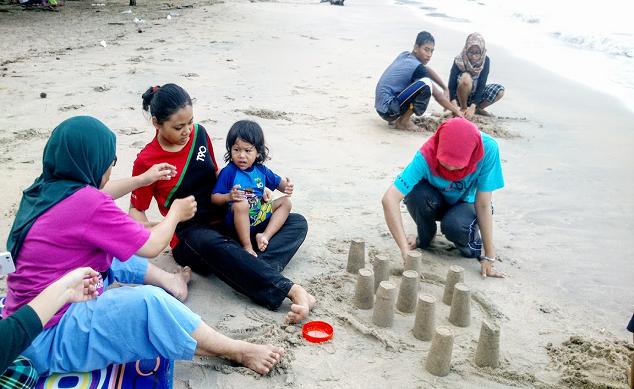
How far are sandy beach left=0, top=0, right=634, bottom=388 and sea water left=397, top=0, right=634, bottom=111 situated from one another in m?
0.84

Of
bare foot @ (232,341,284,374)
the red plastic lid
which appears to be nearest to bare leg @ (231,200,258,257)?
the red plastic lid

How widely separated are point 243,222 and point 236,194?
182mm

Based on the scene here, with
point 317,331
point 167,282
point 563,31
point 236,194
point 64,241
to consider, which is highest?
point 563,31

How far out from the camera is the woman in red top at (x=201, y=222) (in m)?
3.27

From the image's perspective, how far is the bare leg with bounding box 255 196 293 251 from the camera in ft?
11.9

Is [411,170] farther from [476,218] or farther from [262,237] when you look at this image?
[262,237]

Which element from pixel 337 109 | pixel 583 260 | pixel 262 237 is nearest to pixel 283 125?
pixel 337 109

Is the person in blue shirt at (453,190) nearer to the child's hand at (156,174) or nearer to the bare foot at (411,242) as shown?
the bare foot at (411,242)

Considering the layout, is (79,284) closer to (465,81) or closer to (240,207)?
(240,207)

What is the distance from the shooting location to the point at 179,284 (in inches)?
132

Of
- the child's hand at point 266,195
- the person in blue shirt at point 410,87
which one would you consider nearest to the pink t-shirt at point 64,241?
the child's hand at point 266,195

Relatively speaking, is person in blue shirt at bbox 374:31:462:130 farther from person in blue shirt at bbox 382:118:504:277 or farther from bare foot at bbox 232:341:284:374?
bare foot at bbox 232:341:284:374

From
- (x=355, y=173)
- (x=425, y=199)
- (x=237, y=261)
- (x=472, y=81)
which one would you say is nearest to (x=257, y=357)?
(x=237, y=261)

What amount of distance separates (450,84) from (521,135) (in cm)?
122
